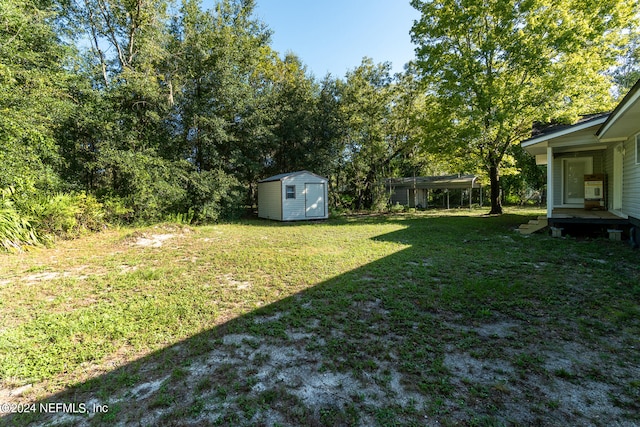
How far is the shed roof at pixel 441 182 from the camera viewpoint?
1975 cm

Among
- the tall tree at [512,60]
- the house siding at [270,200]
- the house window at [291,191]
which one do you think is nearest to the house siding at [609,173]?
the tall tree at [512,60]

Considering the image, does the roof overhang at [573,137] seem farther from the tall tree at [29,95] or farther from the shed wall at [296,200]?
the tall tree at [29,95]

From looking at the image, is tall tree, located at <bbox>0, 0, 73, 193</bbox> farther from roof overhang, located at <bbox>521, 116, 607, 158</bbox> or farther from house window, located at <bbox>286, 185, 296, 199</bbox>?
roof overhang, located at <bbox>521, 116, 607, 158</bbox>

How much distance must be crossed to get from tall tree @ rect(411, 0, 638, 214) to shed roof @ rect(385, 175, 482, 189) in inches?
282

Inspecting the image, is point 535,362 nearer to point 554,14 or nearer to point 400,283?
point 400,283

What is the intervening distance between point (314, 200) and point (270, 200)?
7.09 feet

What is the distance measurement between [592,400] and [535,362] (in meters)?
0.42

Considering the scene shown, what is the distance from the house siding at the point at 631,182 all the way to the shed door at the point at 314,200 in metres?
10.2

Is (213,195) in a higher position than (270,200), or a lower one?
higher

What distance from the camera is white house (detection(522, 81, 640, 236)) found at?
5.90 meters

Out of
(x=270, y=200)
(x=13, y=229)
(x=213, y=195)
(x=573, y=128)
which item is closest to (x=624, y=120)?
(x=573, y=128)

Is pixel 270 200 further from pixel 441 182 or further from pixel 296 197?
pixel 441 182

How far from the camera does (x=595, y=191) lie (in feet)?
28.4

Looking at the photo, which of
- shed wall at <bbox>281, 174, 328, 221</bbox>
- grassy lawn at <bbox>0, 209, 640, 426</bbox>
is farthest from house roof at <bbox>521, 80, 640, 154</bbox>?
shed wall at <bbox>281, 174, 328, 221</bbox>
